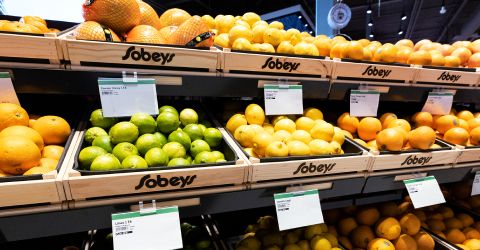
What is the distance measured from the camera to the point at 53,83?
0.88m

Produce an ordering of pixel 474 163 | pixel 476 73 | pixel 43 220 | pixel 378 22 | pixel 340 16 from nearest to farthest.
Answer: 1. pixel 43 220
2. pixel 474 163
3. pixel 476 73
4. pixel 340 16
5. pixel 378 22

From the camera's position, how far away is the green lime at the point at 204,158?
0.97 metres

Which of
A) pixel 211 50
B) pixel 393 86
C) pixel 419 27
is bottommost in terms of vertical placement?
pixel 393 86

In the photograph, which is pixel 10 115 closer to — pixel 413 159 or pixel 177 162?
pixel 177 162

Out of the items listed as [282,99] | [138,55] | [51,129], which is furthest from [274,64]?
[51,129]

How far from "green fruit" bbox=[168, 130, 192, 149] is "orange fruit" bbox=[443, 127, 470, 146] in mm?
1409

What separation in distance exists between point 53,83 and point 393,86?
1515mm

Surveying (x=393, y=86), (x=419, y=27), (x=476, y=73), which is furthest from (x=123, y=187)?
(x=419, y=27)

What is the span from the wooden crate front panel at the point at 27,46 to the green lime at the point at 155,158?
43cm

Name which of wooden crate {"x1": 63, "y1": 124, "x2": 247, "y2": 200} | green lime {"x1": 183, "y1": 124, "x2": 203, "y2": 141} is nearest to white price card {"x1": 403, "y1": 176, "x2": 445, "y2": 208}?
wooden crate {"x1": 63, "y1": 124, "x2": 247, "y2": 200}

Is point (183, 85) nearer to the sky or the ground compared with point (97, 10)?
nearer to the ground

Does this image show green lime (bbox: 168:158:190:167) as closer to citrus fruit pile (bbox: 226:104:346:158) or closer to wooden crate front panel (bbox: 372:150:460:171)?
citrus fruit pile (bbox: 226:104:346:158)

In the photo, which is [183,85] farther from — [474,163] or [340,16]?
[340,16]

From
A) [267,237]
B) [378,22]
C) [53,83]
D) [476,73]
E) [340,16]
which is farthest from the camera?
[378,22]
